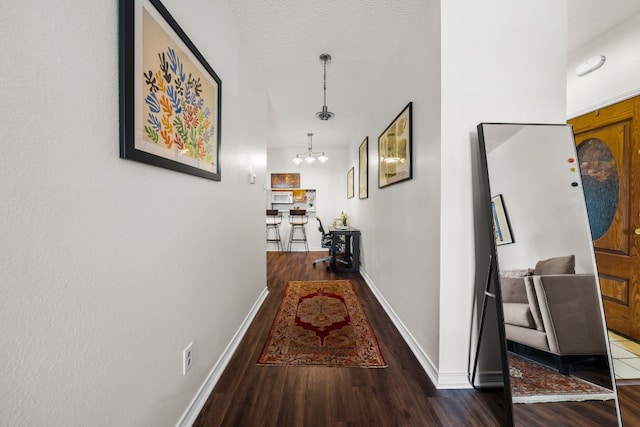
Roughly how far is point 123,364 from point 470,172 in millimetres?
1944

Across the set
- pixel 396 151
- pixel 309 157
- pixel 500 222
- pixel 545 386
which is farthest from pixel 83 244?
pixel 309 157

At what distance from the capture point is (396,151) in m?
2.26

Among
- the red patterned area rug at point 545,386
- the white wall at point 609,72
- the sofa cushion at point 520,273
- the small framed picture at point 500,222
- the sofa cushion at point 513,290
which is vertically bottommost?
the red patterned area rug at point 545,386

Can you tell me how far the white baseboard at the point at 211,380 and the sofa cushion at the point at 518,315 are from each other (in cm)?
175

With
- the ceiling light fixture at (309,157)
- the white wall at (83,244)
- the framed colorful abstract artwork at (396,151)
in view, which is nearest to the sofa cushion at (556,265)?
the framed colorful abstract artwork at (396,151)

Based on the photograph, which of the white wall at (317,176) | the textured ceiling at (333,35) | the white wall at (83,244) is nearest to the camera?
the white wall at (83,244)

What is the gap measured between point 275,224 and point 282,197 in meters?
0.75

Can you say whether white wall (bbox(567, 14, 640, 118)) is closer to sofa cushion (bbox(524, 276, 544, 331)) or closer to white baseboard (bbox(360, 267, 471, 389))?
sofa cushion (bbox(524, 276, 544, 331))

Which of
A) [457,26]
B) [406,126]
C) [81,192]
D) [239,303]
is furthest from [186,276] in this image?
[457,26]

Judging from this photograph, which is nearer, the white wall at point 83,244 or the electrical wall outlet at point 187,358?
the white wall at point 83,244

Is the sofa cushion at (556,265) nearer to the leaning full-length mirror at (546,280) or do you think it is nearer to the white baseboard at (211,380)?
the leaning full-length mirror at (546,280)

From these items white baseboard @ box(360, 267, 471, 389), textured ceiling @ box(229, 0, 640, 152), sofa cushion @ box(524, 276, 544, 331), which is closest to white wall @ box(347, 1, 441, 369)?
white baseboard @ box(360, 267, 471, 389)

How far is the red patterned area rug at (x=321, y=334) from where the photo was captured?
69.7 inches

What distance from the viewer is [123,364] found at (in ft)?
2.77
